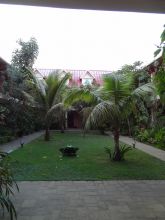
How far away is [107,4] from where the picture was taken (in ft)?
13.6

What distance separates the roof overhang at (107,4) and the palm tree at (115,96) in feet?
16.8

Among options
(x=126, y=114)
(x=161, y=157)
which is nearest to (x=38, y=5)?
(x=126, y=114)

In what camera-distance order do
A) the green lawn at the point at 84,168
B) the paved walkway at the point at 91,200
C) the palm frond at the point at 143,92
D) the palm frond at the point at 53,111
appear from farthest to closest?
the palm frond at the point at 53,111, the palm frond at the point at 143,92, the green lawn at the point at 84,168, the paved walkway at the point at 91,200

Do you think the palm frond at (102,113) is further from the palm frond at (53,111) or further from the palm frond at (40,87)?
the palm frond at (40,87)

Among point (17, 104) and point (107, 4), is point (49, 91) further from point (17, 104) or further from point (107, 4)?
point (107, 4)

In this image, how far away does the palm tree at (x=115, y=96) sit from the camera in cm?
939

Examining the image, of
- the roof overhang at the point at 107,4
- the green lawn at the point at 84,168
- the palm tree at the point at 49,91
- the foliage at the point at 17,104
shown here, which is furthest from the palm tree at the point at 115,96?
the palm tree at the point at 49,91

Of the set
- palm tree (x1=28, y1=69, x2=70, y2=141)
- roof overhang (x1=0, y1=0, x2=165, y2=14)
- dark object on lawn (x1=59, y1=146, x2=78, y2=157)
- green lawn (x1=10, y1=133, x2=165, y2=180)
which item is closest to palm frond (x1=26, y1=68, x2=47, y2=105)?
palm tree (x1=28, y1=69, x2=70, y2=141)

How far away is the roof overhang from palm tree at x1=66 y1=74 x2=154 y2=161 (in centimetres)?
513

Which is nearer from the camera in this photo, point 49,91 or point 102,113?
point 102,113

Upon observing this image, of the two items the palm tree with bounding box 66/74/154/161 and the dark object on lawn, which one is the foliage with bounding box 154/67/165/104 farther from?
the dark object on lawn

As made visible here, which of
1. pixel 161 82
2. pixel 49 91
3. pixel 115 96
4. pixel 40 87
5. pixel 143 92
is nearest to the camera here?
pixel 161 82

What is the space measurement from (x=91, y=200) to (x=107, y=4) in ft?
11.4

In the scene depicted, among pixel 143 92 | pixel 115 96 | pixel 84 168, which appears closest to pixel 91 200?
pixel 84 168
